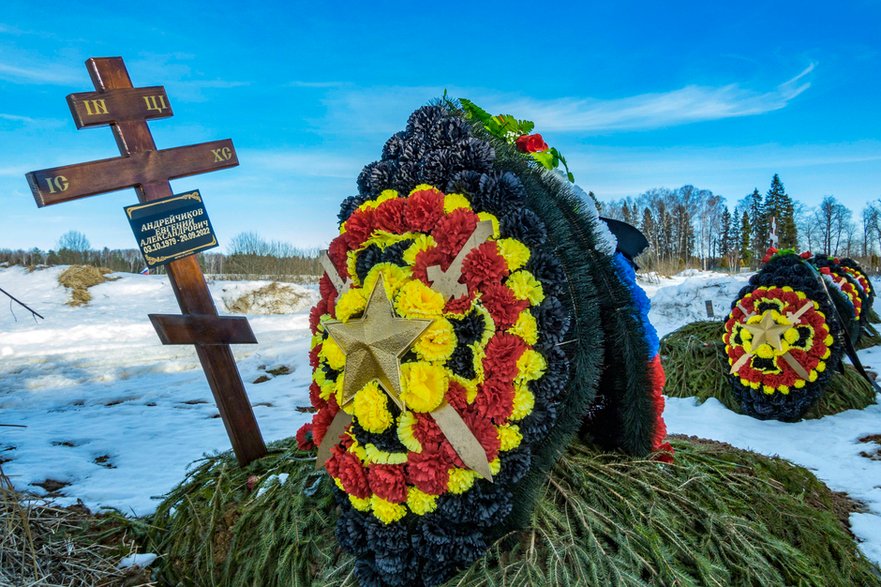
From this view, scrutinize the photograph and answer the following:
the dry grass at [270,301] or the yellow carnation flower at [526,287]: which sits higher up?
the yellow carnation flower at [526,287]

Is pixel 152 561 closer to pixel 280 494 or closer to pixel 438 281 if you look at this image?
pixel 280 494

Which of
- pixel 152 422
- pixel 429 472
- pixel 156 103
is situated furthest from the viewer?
pixel 152 422

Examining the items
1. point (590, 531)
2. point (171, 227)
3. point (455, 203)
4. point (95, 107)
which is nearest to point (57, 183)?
point (95, 107)

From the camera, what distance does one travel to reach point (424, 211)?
2291 mm

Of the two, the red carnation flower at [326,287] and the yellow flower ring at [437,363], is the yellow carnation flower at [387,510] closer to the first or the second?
the yellow flower ring at [437,363]

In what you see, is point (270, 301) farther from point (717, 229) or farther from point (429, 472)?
point (717, 229)

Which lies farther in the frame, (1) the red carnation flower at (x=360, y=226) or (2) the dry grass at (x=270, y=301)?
(2) the dry grass at (x=270, y=301)

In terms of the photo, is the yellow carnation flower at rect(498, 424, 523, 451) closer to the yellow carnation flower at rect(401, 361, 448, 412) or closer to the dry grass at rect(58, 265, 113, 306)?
the yellow carnation flower at rect(401, 361, 448, 412)

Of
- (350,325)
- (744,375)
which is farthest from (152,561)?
(744,375)

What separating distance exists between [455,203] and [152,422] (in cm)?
433

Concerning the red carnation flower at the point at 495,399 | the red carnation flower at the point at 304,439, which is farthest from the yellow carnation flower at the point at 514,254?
the red carnation flower at the point at 304,439

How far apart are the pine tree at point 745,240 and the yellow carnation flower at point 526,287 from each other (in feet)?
149

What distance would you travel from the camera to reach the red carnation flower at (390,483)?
215 cm

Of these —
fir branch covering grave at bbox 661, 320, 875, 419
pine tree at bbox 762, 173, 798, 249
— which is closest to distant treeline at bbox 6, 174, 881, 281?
pine tree at bbox 762, 173, 798, 249
